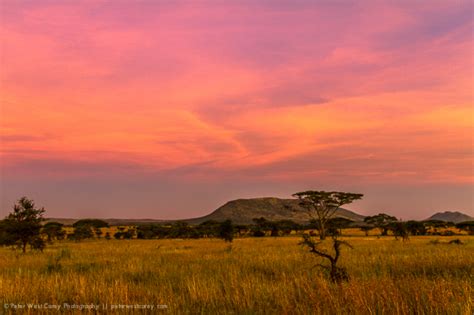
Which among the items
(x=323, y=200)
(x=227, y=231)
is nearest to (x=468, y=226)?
(x=323, y=200)

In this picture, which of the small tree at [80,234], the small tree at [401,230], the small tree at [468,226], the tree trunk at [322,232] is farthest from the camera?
the small tree at [468,226]

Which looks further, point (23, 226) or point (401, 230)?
point (401, 230)

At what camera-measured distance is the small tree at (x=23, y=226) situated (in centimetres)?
2694

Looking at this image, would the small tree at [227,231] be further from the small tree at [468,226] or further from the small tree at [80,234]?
the small tree at [468,226]

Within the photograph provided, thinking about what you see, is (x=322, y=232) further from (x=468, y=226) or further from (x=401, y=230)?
(x=468, y=226)

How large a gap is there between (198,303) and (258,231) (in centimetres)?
6711

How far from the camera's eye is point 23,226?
2720 centimetres

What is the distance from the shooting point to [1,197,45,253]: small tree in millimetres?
26938

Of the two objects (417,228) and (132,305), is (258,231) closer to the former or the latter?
(417,228)

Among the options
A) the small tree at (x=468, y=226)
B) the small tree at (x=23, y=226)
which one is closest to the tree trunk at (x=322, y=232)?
the small tree at (x=23, y=226)

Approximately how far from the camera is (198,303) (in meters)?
7.74

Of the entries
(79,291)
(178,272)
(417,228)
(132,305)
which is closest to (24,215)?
(178,272)

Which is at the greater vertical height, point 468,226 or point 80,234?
point 80,234

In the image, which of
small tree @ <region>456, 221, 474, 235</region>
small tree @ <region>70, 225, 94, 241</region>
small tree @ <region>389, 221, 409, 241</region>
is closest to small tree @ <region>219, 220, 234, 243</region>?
small tree @ <region>389, 221, 409, 241</region>
